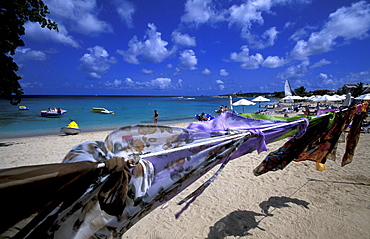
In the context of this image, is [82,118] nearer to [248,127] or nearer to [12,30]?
[12,30]

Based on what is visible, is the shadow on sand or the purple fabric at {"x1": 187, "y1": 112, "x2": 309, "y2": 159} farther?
the shadow on sand

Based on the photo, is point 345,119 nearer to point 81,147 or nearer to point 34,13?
point 81,147

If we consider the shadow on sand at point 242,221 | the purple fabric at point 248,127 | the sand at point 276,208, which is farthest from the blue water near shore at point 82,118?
the purple fabric at point 248,127

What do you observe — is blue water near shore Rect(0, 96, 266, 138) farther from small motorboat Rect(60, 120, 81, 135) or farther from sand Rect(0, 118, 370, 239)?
sand Rect(0, 118, 370, 239)

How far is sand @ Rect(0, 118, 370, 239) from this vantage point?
3.23 m

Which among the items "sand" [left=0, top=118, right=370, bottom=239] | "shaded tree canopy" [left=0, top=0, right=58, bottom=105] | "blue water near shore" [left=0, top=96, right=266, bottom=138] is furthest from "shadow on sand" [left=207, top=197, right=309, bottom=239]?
"blue water near shore" [left=0, top=96, right=266, bottom=138]

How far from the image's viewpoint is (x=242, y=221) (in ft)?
11.5

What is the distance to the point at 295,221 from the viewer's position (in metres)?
3.48

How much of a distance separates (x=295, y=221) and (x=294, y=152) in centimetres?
138

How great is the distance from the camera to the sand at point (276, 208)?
3234 millimetres

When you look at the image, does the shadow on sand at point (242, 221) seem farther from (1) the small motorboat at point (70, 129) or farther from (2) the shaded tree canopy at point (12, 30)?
(1) the small motorboat at point (70, 129)

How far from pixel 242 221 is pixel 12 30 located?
11.4 metres

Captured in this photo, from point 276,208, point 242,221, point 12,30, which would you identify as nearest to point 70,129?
point 12,30

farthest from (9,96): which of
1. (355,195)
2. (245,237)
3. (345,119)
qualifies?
(355,195)
